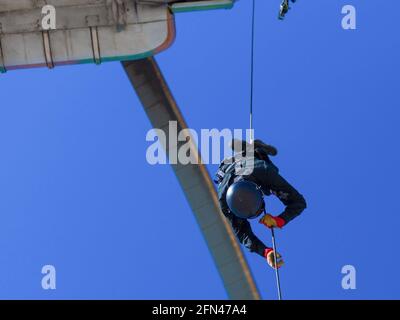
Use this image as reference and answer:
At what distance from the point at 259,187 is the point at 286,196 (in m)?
0.62

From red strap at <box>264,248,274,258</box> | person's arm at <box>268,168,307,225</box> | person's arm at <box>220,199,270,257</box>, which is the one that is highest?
person's arm at <box>268,168,307,225</box>

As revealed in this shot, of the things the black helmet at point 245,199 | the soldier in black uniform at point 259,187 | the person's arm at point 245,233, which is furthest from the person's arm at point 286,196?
the person's arm at point 245,233

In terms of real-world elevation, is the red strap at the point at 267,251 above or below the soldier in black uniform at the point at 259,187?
below

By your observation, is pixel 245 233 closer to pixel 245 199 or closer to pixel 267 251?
pixel 267 251

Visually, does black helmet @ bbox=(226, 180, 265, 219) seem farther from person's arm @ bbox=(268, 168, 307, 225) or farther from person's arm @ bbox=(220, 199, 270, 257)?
person's arm @ bbox=(220, 199, 270, 257)

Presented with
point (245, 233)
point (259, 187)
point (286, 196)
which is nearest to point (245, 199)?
point (259, 187)

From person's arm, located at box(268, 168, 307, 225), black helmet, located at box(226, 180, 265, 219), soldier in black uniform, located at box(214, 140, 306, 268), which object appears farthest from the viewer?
person's arm, located at box(268, 168, 307, 225)

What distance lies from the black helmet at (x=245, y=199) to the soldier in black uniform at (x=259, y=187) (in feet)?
0.34

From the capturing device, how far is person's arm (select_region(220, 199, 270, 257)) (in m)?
16.5

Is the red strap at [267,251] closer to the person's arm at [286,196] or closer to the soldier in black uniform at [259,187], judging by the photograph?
the soldier in black uniform at [259,187]

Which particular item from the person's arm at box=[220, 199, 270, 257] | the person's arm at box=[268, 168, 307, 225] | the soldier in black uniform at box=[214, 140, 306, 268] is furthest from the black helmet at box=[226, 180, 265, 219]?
the person's arm at box=[220, 199, 270, 257]

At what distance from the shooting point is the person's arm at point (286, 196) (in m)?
16.2
